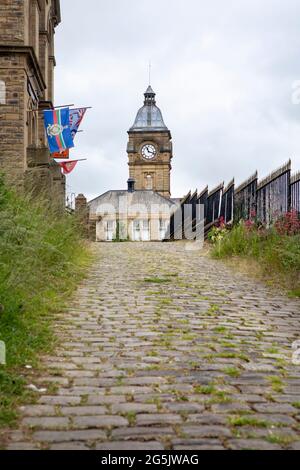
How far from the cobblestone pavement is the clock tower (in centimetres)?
8787

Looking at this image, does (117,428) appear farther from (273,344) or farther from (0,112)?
(0,112)

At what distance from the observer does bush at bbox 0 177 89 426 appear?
4.55 meters

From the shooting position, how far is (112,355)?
508 cm

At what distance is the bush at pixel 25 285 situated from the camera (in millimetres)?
4547

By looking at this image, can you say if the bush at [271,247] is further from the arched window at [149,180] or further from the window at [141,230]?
the arched window at [149,180]

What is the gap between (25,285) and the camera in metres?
6.88

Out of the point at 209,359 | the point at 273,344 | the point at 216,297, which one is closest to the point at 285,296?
the point at 216,297

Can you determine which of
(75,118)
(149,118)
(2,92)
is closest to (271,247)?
(2,92)

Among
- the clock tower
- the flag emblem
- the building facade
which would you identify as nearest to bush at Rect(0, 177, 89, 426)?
the flag emblem

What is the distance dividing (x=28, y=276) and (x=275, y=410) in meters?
3.80

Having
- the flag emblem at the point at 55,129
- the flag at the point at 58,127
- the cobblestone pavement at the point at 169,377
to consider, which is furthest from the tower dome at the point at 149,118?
the cobblestone pavement at the point at 169,377

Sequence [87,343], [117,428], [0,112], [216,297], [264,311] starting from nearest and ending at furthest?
[117,428] → [87,343] → [264,311] → [216,297] → [0,112]

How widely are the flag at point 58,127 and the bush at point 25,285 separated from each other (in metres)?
8.68
